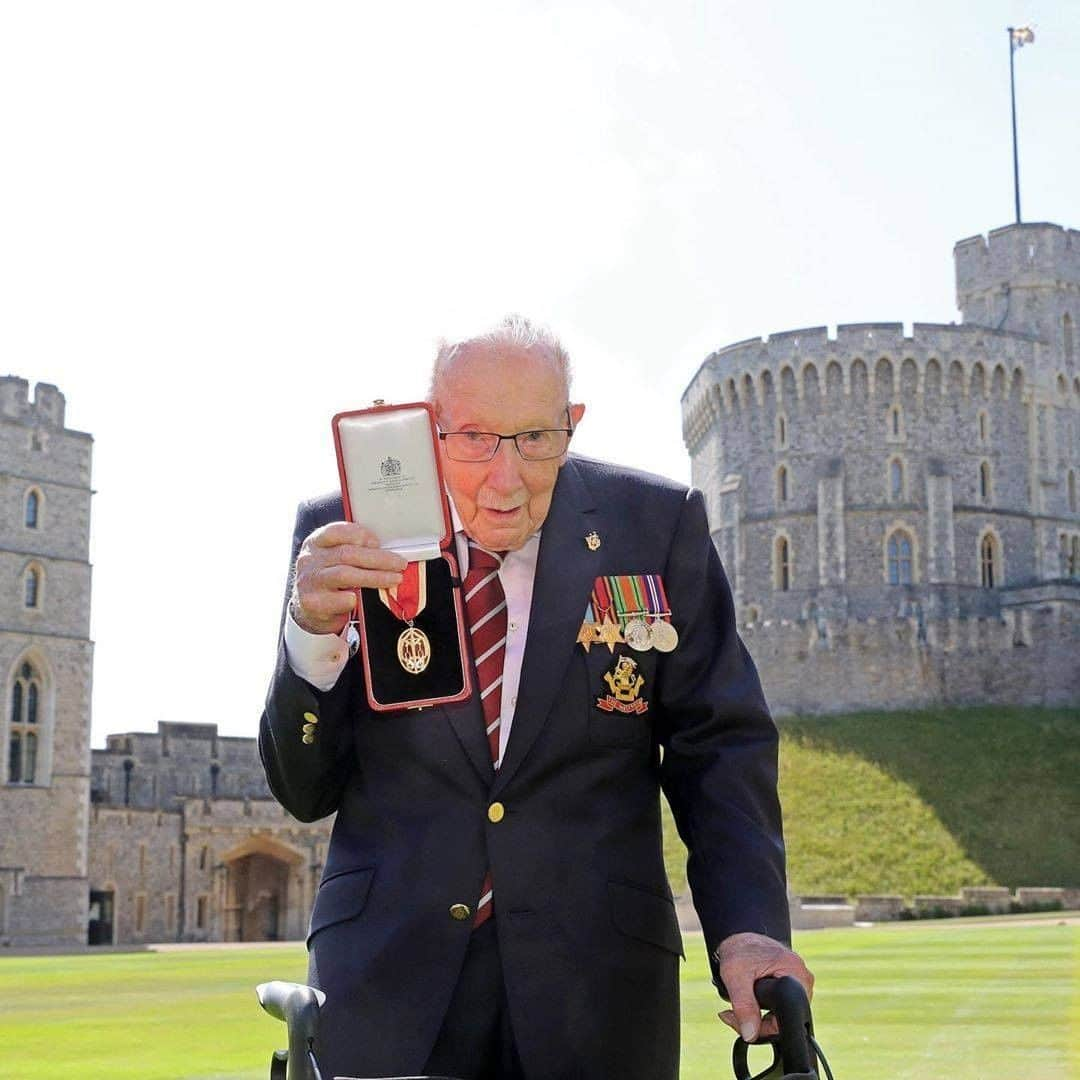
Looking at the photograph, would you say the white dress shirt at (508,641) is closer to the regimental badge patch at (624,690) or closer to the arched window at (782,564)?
the regimental badge patch at (624,690)

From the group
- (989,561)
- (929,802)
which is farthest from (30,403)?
(989,561)

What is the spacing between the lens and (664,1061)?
3.37m

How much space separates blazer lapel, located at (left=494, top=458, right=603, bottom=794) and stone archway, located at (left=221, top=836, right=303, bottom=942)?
4255cm

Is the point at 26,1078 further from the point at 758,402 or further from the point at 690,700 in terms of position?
the point at 758,402

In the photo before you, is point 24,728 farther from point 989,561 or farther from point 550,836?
point 550,836

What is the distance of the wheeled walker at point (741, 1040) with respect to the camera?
2.77 meters

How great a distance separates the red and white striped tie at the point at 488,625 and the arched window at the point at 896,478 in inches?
2321

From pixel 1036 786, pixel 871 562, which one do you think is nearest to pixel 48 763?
pixel 1036 786

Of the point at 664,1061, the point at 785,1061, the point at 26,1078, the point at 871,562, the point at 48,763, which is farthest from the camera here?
the point at 871,562

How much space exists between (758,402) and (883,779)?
21.7 metres

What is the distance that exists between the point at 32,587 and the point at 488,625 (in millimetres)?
41624

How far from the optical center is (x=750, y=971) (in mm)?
3154

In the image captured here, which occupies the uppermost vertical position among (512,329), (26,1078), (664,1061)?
(512,329)

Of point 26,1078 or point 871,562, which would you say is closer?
point 26,1078
